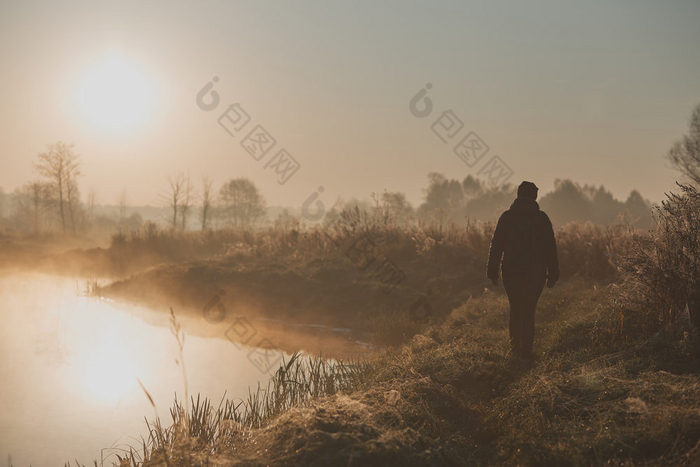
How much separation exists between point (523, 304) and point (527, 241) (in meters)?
0.92

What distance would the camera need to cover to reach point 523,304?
25.5 ft

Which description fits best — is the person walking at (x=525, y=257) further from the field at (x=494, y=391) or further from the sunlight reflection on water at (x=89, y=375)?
the sunlight reflection on water at (x=89, y=375)

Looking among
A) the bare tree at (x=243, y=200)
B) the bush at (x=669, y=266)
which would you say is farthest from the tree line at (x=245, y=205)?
the bush at (x=669, y=266)

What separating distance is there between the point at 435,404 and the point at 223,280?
14.5 metres

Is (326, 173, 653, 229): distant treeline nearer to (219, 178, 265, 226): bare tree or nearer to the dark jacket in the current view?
(219, 178, 265, 226): bare tree

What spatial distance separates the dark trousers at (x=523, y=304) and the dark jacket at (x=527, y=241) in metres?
0.08

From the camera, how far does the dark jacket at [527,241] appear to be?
7.80 meters

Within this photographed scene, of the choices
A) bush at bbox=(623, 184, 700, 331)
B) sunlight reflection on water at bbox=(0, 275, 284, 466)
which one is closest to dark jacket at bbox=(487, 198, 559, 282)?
bush at bbox=(623, 184, 700, 331)

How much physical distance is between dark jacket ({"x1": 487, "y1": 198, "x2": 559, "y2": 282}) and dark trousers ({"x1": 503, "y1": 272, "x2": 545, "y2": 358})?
83 millimetres

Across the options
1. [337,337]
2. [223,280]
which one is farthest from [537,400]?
[223,280]

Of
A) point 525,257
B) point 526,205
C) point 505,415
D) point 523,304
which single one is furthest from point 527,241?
point 505,415

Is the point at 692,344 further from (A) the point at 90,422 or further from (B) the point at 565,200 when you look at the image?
(B) the point at 565,200

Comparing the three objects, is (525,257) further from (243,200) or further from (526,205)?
(243,200)

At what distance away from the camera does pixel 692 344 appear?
21.3ft
